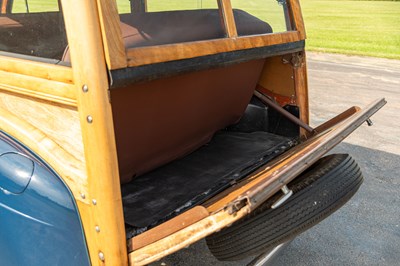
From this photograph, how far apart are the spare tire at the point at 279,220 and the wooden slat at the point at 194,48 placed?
2.23 feet

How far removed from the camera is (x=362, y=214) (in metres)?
3.46

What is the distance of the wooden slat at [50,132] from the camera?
1604 mm

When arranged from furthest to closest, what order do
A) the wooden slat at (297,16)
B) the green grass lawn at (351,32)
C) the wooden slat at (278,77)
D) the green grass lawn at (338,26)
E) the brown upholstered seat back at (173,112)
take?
the green grass lawn at (351,32) → the wooden slat at (278,77) → the wooden slat at (297,16) → the green grass lawn at (338,26) → the brown upholstered seat back at (173,112)

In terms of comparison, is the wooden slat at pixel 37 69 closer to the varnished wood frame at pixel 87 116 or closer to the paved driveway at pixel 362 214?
the varnished wood frame at pixel 87 116

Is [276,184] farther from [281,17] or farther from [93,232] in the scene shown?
[281,17]

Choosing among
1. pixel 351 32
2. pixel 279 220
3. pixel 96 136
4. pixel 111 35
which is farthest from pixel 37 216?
pixel 351 32

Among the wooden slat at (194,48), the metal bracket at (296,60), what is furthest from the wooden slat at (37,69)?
the metal bracket at (296,60)

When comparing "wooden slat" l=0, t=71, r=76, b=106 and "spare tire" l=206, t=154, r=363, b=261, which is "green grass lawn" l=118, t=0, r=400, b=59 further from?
"spare tire" l=206, t=154, r=363, b=261

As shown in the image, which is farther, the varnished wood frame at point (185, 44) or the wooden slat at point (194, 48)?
the wooden slat at point (194, 48)

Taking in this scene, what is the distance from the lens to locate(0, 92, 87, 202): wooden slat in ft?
5.26

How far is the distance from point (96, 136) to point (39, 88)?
0.29m

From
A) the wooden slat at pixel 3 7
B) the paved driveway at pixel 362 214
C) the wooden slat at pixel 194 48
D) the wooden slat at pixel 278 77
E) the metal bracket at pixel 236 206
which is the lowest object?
the paved driveway at pixel 362 214

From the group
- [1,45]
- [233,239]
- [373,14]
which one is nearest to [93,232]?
[233,239]

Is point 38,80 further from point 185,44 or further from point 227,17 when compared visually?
point 227,17
